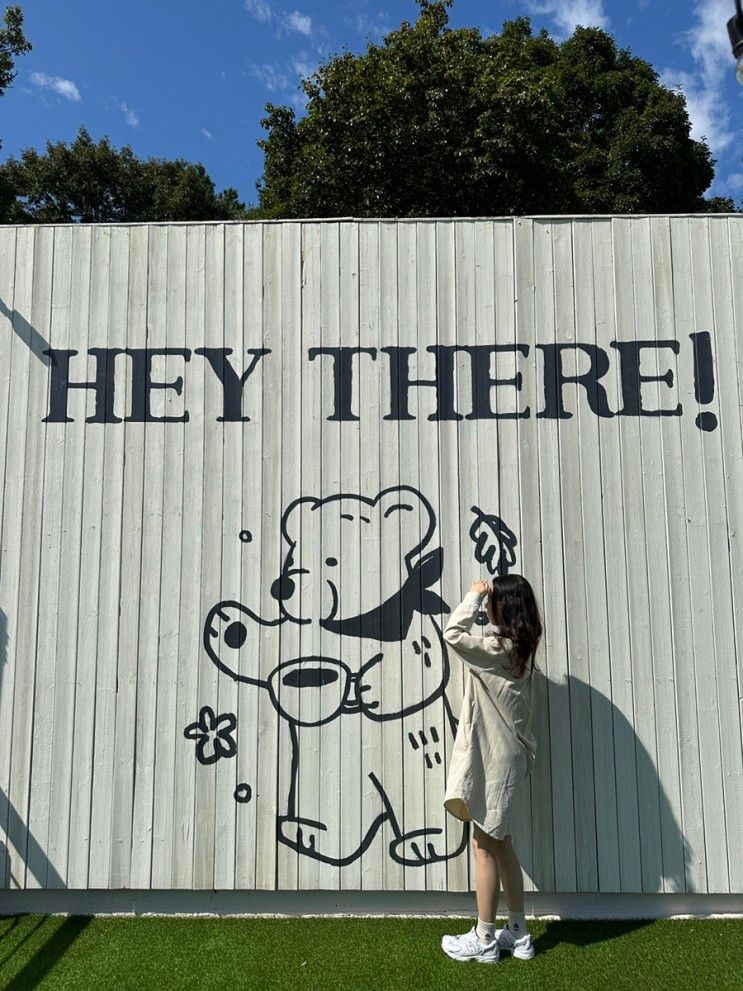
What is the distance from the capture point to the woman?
3.22 meters

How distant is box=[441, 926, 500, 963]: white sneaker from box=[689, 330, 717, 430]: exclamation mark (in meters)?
2.63

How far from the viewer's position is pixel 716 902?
11.8ft

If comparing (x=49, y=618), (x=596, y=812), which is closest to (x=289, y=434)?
(x=49, y=618)

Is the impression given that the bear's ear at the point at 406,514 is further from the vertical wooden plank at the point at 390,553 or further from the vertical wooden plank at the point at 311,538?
the vertical wooden plank at the point at 311,538

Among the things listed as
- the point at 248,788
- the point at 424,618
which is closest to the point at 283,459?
the point at 424,618

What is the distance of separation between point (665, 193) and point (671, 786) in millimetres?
14196

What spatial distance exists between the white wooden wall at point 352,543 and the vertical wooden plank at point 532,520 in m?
0.01

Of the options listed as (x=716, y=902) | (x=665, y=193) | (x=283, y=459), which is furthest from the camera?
(x=665, y=193)

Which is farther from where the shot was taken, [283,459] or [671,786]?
[283,459]

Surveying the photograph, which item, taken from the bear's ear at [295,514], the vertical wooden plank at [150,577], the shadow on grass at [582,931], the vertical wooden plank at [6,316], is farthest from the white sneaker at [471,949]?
the vertical wooden plank at [6,316]

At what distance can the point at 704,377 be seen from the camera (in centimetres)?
385

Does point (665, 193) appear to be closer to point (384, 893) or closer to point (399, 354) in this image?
point (399, 354)

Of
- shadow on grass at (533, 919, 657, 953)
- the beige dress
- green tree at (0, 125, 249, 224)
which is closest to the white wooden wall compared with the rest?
shadow on grass at (533, 919, 657, 953)

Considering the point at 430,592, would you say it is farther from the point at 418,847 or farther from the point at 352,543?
the point at 418,847
